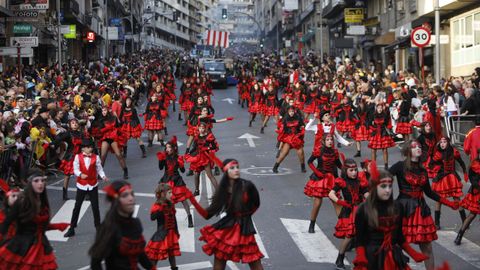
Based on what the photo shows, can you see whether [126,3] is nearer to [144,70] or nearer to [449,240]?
[144,70]

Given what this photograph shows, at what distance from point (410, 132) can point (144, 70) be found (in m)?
29.1

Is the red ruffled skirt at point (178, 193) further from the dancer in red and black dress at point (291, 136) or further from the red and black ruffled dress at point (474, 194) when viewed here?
the dancer in red and black dress at point (291, 136)

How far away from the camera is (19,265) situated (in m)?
7.73

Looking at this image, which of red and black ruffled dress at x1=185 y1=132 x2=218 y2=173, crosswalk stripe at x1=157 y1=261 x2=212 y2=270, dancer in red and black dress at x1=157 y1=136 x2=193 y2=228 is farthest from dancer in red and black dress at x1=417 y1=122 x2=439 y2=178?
crosswalk stripe at x1=157 y1=261 x2=212 y2=270

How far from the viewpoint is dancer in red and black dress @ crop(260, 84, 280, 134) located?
26.7 m

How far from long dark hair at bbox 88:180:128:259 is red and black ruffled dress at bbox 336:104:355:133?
15957 mm

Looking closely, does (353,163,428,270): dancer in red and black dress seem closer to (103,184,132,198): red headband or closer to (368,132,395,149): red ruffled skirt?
(103,184,132,198): red headband

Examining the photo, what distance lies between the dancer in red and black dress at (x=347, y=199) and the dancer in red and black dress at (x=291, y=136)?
7659 millimetres

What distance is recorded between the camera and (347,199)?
10.2m

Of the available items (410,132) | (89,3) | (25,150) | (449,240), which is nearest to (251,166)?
(410,132)

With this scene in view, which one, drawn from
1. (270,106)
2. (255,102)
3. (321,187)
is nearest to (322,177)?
(321,187)

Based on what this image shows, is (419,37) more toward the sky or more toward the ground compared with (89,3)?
more toward the ground

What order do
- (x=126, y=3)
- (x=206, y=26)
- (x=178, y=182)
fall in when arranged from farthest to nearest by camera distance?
(x=206, y=26) → (x=126, y=3) → (x=178, y=182)

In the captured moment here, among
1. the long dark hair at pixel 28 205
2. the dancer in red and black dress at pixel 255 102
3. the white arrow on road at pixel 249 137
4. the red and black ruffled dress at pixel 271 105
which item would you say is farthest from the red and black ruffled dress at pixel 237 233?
the dancer in red and black dress at pixel 255 102
